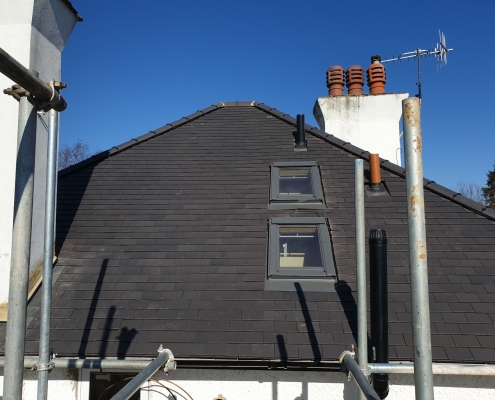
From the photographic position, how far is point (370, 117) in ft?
31.5

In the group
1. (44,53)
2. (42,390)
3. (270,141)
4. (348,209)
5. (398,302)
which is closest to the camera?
(42,390)

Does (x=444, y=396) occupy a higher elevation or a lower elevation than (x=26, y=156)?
lower

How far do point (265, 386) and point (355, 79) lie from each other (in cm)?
796

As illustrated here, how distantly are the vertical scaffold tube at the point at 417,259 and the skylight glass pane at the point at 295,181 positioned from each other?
4.55 meters

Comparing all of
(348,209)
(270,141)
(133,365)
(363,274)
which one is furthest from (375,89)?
(133,365)

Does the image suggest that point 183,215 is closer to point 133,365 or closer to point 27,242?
point 133,365

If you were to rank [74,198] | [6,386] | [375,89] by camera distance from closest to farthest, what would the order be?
[6,386]
[74,198]
[375,89]

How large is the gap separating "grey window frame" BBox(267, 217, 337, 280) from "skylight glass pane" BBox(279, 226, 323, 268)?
78mm

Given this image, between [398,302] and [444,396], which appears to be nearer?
[444,396]

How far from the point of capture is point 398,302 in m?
4.76

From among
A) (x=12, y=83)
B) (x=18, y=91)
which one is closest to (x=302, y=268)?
(x=18, y=91)

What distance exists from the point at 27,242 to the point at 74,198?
5.06 metres

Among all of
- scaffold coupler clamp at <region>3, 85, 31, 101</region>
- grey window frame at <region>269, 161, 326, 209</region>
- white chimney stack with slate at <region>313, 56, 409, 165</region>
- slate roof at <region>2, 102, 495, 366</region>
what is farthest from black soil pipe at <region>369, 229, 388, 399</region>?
white chimney stack with slate at <region>313, 56, 409, 165</region>

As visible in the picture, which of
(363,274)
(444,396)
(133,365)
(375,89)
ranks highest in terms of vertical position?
(375,89)
